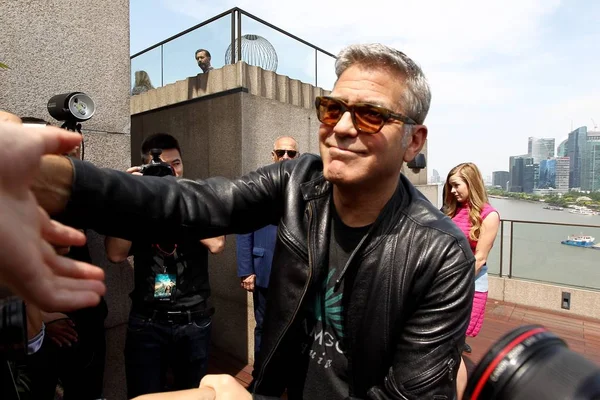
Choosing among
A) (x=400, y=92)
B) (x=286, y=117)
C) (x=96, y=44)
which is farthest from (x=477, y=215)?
(x=96, y=44)

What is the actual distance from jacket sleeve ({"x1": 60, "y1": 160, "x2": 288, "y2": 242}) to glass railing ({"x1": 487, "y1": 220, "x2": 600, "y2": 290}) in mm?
6644

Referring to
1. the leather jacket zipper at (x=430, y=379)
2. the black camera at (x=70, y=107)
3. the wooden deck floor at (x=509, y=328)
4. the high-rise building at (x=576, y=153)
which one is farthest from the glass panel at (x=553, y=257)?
the black camera at (x=70, y=107)

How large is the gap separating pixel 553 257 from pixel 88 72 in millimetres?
7481

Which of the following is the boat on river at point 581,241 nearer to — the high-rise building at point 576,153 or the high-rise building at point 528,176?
the high-rise building at point 576,153

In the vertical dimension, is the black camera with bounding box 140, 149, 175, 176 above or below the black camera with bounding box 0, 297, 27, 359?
above

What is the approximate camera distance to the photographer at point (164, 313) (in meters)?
2.84

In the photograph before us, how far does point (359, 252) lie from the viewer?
154 cm

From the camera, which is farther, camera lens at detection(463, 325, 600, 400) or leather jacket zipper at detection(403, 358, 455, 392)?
leather jacket zipper at detection(403, 358, 455, 392)

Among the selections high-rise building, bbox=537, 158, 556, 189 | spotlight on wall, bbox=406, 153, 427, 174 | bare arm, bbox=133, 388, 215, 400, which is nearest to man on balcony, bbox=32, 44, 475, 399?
bare arm, bbox=133, 388, 215, 400

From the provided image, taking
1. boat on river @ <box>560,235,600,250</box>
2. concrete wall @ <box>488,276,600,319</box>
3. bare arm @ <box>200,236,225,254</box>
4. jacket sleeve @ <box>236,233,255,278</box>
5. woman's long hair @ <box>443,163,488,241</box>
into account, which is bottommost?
concrete wall @ <box>488,276,600,319</box>

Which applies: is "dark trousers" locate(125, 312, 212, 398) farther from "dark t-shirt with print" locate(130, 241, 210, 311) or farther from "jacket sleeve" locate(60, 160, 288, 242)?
"jacket sleeve" locate(60, 160, 288, 242)

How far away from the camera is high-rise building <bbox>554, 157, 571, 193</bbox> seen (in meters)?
9.09

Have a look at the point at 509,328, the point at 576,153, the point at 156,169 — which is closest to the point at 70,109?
the point at 156,169

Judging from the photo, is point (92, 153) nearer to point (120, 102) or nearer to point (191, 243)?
point (120, 102)
